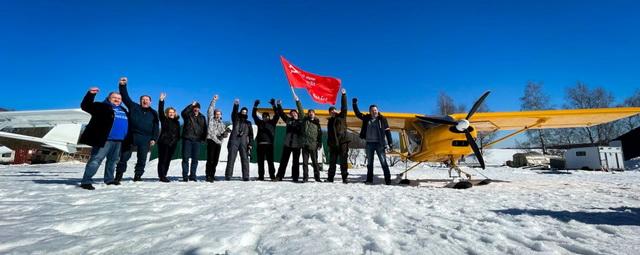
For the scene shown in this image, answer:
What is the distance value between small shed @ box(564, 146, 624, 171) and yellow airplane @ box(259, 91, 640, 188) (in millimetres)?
9232

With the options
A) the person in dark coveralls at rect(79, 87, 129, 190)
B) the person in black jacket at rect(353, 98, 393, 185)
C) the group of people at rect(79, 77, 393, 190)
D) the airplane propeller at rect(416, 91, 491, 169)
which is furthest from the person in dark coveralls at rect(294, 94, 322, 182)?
the person in dark coveralls at rect(79, 87, 129, 190)

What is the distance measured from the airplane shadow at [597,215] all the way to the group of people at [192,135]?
11.9ft

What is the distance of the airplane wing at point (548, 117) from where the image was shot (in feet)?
26.5

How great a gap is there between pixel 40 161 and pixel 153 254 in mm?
32841

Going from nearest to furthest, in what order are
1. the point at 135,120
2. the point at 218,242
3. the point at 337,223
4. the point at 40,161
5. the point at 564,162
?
the point at 218,242, the point at 337,223, the point at 135,120, the point at 564,162, the point at 40,161

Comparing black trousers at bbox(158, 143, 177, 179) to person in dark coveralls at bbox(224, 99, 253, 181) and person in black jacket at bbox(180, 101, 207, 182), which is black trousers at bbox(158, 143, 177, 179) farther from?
person in dark coveralls at bbox(224, 99, 253, 181)

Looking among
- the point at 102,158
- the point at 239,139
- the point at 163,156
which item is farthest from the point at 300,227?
the point at 239,139

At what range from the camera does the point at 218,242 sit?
5.79ft

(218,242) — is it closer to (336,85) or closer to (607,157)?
(336,85)

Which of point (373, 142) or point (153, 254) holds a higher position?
point (373, 142)

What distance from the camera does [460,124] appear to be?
21.6ft

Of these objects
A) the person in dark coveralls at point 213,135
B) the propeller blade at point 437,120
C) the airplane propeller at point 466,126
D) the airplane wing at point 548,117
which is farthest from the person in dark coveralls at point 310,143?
the airplane wing at point 548,117

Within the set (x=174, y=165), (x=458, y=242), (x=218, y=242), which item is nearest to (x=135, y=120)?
(x=218, y=242)

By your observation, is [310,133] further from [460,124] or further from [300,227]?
[300,227]
